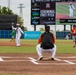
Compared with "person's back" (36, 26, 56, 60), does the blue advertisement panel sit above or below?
below

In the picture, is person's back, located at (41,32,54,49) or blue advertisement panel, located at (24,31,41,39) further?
blue advertisement panel, located at (24,31,41,39)

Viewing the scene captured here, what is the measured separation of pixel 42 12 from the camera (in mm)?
61438

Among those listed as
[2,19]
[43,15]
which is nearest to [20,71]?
[43,15]

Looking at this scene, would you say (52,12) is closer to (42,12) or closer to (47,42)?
(42,12)

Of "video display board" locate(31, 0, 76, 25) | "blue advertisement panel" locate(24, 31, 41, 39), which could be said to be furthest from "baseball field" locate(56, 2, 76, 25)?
"blue advertisement panel" locate(24, 31, 41, 39)

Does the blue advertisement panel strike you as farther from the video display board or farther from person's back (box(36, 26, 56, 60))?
person's back (box(36, 26, 56, 60))

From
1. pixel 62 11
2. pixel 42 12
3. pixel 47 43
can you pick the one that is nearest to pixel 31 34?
pixel 42 12

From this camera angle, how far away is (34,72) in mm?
11445

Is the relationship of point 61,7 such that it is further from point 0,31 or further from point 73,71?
point 73,71

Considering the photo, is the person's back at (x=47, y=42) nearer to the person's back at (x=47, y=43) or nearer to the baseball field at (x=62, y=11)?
the person's back at (x=47, y=43)

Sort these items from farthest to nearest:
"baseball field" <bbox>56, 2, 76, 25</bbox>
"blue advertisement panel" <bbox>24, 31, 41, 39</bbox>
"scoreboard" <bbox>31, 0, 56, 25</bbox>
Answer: "baseball field" <bbox>56, 2, 76, 25</bbox> < "scoreboard" <bbox>31, 0, 56, 25</bbox> < "blue advertisement panel" <bbox>24, 31, 41, 39</bbox>

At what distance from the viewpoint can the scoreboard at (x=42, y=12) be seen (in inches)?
2414

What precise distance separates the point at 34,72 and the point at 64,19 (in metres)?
51.3

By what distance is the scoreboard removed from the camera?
61.3 m
